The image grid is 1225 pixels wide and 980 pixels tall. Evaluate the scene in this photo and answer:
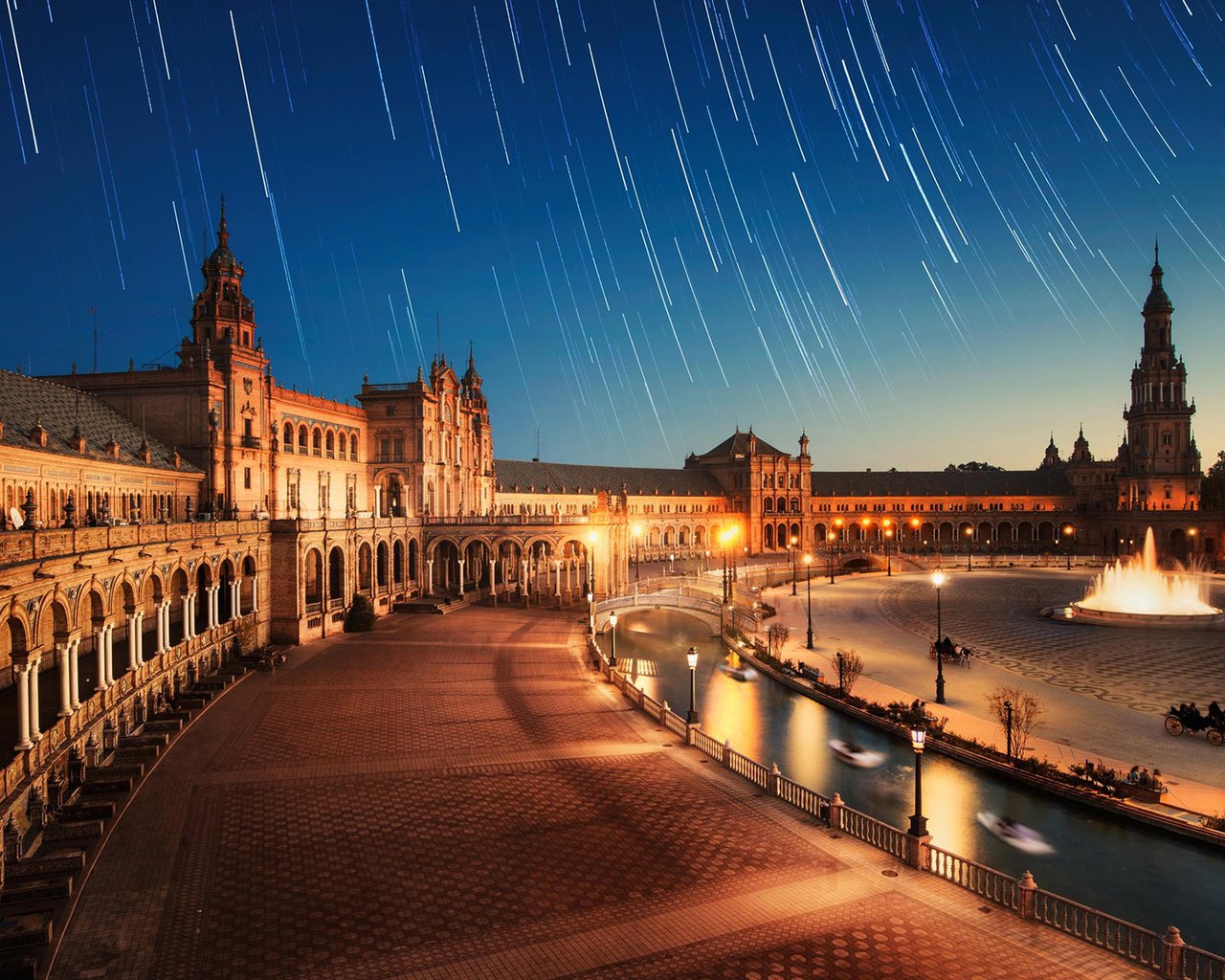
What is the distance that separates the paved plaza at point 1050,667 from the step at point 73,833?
29130 millimetres

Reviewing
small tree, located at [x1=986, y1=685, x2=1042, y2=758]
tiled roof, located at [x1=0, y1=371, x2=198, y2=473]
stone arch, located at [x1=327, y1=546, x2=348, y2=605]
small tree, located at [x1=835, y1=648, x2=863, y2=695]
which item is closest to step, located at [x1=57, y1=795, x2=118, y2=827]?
tiled roof, located at [x1=0, y1=371, x2=198, y2=473]

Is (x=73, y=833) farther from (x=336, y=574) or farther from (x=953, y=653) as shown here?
(x=953, y=653)

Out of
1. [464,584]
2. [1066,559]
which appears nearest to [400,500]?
[464,584]

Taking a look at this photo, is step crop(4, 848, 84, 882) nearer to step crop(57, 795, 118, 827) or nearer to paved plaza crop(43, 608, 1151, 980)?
paved plaza crop(43, 608, 1151, 980)

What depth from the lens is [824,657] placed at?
161 feet

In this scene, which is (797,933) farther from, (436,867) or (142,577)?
(142,577)

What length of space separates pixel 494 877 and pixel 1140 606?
65353 mm

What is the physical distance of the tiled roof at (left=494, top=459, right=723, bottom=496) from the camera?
112 meters

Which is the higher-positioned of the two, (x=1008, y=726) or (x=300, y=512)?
(x=300, y=512)

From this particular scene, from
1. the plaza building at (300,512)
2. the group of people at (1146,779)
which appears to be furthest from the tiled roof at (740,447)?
the group of people at (1146,779)

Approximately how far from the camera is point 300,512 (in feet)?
178

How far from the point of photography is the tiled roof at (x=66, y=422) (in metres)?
34.3

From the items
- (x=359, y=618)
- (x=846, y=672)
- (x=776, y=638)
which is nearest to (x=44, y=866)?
(x=846, y=672)

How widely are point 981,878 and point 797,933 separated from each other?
538 centimetres
